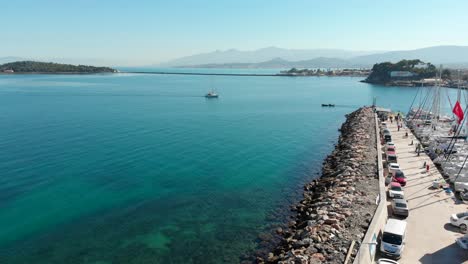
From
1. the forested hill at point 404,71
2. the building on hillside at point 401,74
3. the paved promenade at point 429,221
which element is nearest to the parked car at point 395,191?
the paved promenade at point 429,221

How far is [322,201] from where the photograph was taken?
799 inches

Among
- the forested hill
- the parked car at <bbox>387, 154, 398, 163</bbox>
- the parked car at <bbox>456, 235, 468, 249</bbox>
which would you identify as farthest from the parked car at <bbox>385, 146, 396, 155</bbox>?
the forested hill

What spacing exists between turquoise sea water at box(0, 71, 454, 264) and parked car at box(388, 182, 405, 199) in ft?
21.5

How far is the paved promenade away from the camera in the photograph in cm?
1341

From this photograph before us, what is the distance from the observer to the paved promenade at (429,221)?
44.0 ft

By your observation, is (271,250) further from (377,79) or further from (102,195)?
(377,79)

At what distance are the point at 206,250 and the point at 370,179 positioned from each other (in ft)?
41.3

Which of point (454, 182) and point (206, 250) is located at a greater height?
point (454, 182)

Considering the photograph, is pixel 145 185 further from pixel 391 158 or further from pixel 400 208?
pixel 391 158

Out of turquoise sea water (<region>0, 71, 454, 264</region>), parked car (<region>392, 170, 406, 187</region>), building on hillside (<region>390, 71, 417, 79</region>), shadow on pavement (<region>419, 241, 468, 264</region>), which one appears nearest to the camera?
shadow on pavement (<region>419, 241, 468, 264</region>)

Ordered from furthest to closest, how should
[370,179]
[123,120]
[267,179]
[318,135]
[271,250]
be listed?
[123,120] < [318,135] < [267,179] < [370,179] < [271,250]

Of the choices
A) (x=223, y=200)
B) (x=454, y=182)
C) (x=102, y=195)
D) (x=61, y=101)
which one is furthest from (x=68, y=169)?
→ (x=61, y=101)

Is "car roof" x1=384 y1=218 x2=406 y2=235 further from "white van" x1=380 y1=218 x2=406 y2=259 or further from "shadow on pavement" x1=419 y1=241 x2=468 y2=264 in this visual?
"shadow on pavement" x1=419 y1=241 x2=468 y2=264

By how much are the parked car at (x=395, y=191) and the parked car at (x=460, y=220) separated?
277 cm
